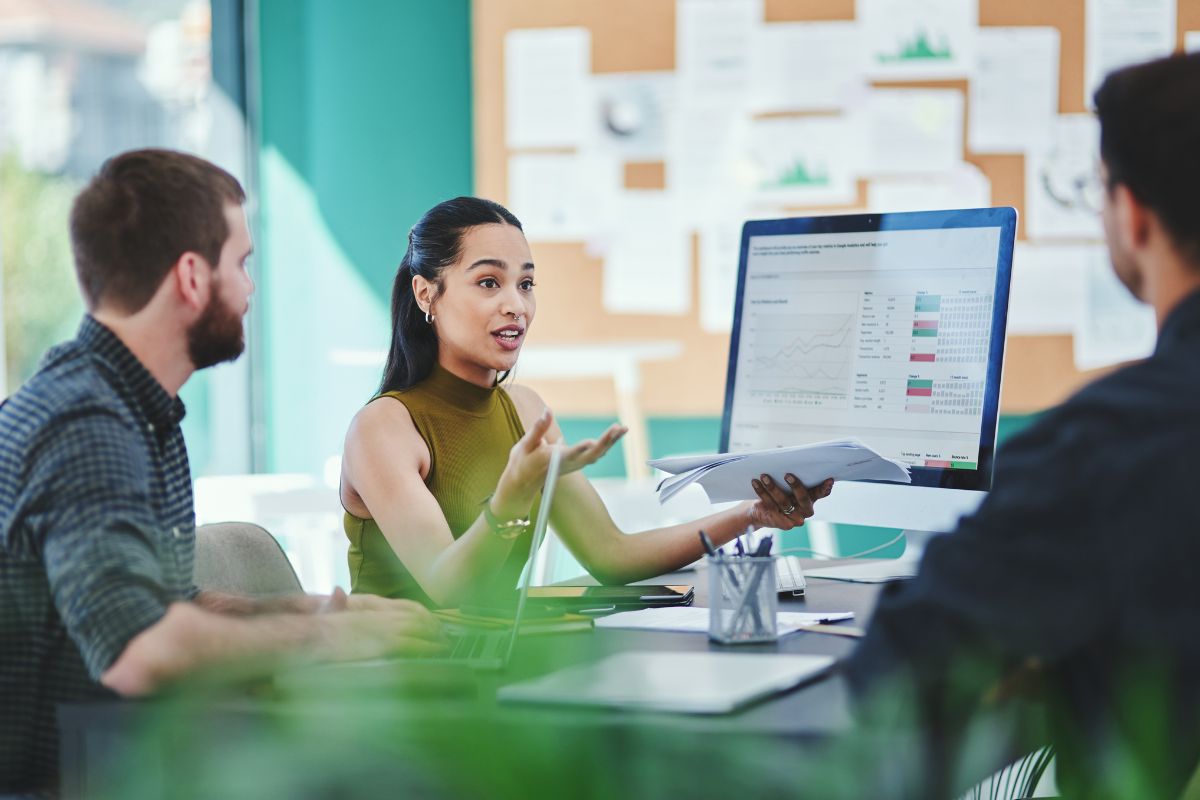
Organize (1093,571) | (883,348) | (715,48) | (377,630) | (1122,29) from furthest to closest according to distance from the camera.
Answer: (715,48)
(1122,29)
(883,348)
(377,630)
(1093,571)

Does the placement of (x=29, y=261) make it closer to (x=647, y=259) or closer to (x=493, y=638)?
(x=647, y=259)

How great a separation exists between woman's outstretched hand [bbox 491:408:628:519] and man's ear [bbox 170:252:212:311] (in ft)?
1.24

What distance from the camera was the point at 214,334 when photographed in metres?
1.34

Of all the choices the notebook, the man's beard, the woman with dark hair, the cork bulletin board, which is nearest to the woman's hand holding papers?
the woman with dark hair

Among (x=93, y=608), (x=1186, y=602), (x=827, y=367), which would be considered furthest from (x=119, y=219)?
(x=827, y=367)

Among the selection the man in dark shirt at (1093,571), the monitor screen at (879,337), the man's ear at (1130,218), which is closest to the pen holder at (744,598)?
the man in dark shirt at (1093,571)

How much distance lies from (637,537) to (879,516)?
38cm

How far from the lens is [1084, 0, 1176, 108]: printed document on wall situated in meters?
3.62

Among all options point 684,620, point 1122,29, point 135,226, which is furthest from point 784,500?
point 1122,29

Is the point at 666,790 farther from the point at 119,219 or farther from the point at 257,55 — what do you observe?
the point at 257,55

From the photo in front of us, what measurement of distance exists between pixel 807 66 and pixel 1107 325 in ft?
3.63

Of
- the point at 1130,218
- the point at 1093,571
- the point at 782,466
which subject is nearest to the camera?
the point at 1093,571

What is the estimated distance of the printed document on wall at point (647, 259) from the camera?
12.4ft

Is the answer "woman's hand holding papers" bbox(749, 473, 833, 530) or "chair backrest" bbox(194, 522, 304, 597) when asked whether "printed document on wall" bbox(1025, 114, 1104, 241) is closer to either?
"woman's hand holding papers" bbox(749, 473, 833, 530)
